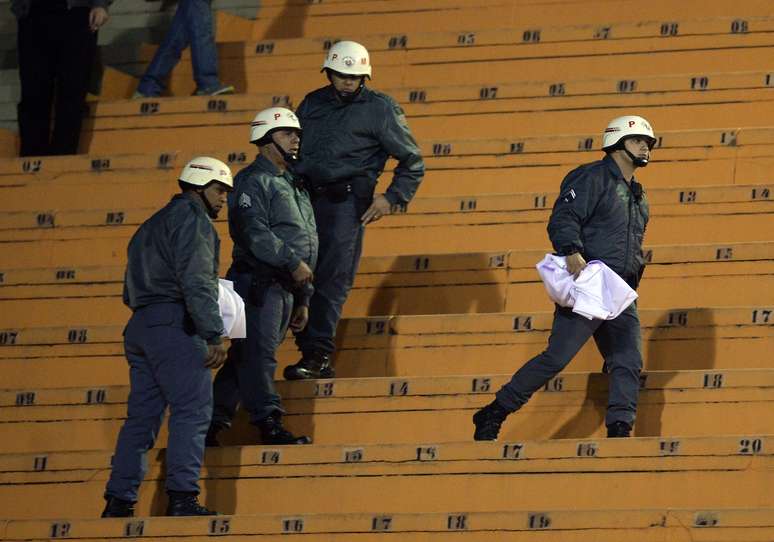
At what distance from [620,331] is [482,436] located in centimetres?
76

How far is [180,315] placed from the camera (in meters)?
8.77

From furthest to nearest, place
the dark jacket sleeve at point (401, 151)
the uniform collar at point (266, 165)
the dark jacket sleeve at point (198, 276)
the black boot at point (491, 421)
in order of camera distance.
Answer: the dark jacket sleeve at point (401, 151), the uniform collar at point (266, 165), the black boot at point (491, 421), the dark jacket sleeve at point (198, 276)

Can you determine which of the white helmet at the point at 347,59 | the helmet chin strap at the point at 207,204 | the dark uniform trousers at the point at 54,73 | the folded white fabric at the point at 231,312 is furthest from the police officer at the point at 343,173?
the dark uniform trousers at the point at 54,73

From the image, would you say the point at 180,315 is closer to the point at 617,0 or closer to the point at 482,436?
the point at 482,436

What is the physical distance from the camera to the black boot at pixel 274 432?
30.6 feet

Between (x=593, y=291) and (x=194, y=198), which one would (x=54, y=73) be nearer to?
(x=194, y=198)

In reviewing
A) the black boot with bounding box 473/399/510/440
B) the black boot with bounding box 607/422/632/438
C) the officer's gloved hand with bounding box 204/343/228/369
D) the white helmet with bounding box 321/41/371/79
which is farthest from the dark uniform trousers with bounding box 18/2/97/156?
the black boot with bounding box 607/422/632/438

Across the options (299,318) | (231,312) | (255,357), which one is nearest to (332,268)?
(299,318)

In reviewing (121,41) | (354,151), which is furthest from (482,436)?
(121,41)

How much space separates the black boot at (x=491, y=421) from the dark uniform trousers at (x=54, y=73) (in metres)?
3.94

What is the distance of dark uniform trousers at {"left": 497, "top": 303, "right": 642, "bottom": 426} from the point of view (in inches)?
355

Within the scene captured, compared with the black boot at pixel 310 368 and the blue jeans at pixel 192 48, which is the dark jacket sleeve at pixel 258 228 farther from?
the blue jeans at pixel 192 48

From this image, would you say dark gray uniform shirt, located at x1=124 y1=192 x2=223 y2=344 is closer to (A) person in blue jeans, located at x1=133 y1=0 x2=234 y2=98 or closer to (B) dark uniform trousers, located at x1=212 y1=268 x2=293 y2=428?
(B) dark uniform trousers, located at x1=212 y1=268 x2=293 y2=428

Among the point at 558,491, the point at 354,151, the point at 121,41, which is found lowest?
the point at 558,491
